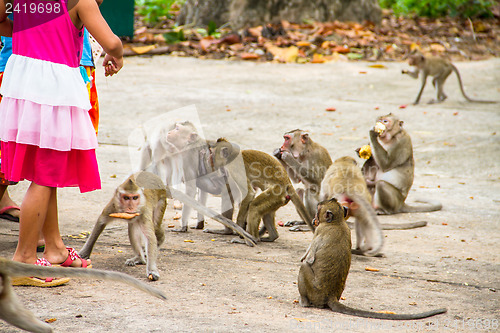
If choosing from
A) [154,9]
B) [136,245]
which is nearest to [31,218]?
[136,245]

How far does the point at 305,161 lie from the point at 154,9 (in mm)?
12948

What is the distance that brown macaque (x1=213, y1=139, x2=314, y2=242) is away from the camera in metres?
5.35

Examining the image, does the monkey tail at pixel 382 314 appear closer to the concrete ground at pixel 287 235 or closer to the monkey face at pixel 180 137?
the concrete ground at pixel 287 235

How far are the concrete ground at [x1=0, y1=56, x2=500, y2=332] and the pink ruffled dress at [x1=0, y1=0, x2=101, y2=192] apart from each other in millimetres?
743

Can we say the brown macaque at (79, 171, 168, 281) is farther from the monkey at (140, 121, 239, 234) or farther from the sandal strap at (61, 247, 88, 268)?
the monkey at (140, 121, 239, 234)

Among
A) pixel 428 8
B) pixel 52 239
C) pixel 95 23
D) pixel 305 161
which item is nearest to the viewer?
pixel 95 23

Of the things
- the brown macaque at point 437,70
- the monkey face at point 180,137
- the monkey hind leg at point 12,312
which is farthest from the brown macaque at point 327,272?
the brown macaque at point 437,70

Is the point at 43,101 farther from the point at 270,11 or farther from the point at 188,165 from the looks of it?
the point at 270,11

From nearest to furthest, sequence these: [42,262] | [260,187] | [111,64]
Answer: [42,262] → [111,64] → [260,187]

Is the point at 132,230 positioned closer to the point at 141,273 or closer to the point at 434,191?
the point at 141,273

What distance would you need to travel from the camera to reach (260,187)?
557 centimetres

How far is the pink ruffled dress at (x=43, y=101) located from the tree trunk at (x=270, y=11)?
1253 cm

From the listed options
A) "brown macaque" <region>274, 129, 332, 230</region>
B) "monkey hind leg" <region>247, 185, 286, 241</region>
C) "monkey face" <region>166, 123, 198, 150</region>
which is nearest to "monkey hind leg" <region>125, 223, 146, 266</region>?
"monkey hind leg" <region>247, 185, 286, 241</region>

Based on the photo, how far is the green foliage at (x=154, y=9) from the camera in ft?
57.8
